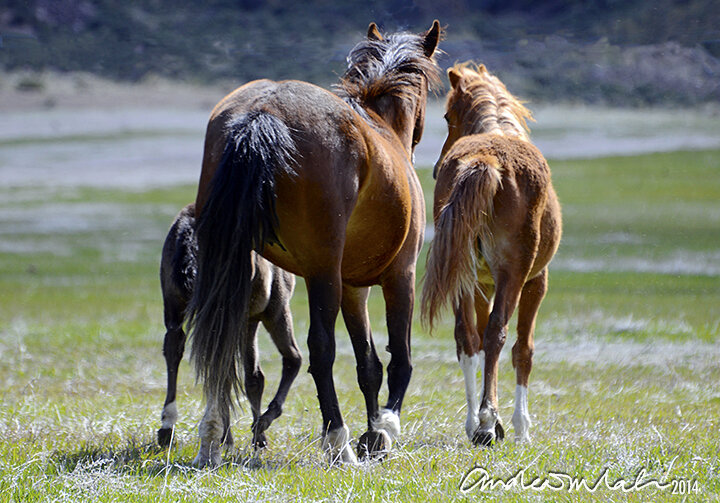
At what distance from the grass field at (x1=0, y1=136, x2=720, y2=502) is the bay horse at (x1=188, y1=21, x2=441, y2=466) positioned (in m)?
0.35

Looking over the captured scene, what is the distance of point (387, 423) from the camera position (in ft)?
15.3

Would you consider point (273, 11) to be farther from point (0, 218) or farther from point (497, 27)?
point (0, 218)

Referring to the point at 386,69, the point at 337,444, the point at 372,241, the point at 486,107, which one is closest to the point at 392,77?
the point at 386,69

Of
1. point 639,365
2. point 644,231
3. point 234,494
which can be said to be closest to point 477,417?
point 234,494

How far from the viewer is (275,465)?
440 cm

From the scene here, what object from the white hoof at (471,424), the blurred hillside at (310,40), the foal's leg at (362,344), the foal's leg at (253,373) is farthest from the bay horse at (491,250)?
the blurred hillside at (310,40)

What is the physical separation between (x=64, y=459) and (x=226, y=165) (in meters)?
1.66

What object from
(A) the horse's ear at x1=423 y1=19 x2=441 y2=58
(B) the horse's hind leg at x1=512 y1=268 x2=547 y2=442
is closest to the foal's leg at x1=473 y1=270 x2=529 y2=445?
(B) the horse's hind leg at x1=512 y1=268 x2=547 y2=442

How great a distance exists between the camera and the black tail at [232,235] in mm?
3963

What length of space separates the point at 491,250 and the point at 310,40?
40.4m

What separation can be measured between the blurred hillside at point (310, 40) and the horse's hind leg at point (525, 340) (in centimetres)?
2724
